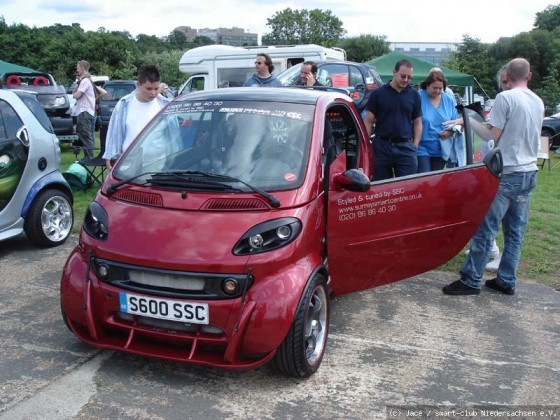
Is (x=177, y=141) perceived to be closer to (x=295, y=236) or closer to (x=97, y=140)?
(x=295, y=236)

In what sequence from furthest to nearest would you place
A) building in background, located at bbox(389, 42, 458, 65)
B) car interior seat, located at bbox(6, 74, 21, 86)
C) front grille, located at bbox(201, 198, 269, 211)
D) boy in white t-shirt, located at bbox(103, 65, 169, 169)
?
building in background, located at bbox(389, 42, 458, 65) < car interior seat, located at bbox(6, 74, 21, 86) < boy in white t-shirt, located at bbox(103, 65, 169, 169) < front grille, located at bbox(201, 198, 269, 211)

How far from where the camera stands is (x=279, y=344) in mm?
3191

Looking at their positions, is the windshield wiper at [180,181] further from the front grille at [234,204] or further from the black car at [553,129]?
the black car at [553,129]

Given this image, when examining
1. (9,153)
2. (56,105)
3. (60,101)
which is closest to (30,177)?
(9,153)

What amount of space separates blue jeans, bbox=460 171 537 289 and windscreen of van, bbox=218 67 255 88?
1428 centimetres

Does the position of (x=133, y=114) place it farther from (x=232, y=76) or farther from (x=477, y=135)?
(x=232, y=76)

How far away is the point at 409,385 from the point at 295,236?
1.12 metres

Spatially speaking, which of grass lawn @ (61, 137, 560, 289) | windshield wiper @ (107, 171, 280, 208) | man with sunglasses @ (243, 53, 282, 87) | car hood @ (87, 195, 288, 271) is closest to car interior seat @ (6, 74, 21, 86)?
grass lawn @ (61, 137, 560, 289)

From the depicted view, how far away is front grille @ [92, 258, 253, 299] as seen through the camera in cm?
317

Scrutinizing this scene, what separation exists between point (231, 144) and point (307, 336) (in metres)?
1.34

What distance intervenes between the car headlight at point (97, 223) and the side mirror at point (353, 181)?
1458mm

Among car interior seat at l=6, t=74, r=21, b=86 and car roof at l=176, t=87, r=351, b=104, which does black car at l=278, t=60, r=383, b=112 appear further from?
car roof at l=176, t=87, r=351, b=104

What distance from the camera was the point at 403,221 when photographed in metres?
4.12

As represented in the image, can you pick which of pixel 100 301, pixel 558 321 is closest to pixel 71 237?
pixel 100 301
